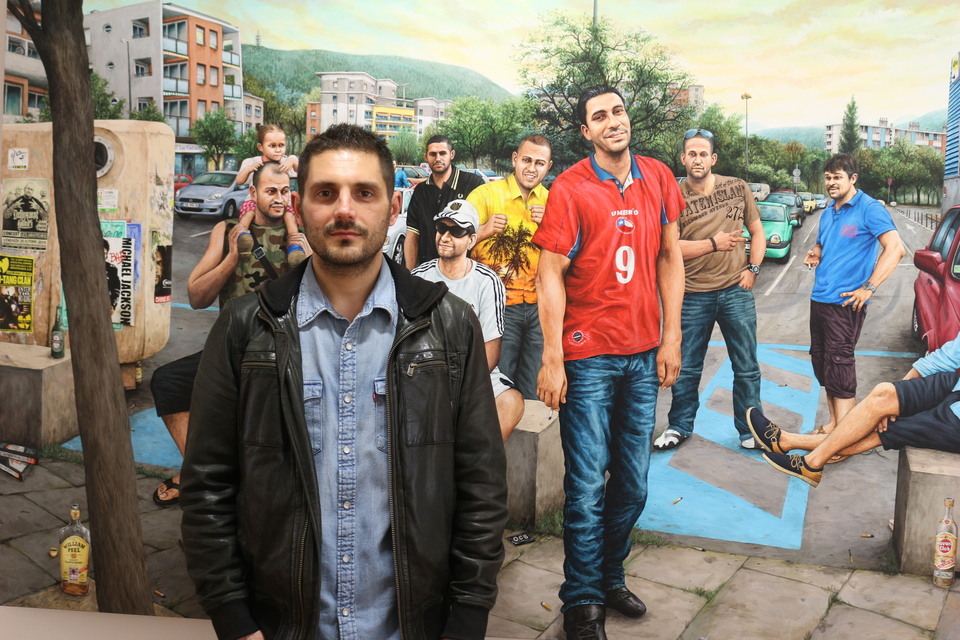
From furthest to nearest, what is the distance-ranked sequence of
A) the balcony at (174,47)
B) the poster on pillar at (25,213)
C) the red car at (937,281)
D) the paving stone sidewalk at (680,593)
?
→ the poster on pillar at (25,213) → the balcony at (174,47) → the red car at (937,281) → the paving stone sidewalk at (680,593)

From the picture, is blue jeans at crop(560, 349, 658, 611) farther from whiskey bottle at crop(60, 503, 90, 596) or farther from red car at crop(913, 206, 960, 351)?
whiskey bottle at crop(60, 503, 90, 596)

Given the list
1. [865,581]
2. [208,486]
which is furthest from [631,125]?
[208,486]

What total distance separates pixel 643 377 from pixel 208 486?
6.11 ft

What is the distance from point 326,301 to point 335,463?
369 millimetres

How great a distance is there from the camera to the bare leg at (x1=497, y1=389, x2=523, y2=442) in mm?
3236

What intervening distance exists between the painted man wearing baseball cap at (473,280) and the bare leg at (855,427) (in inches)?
46.2

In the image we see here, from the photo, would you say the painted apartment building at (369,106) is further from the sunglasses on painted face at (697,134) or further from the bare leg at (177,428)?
the bare leg at (177,428)

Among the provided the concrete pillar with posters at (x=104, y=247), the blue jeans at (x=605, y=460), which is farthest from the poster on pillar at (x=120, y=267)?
the blue jeans at (x=605, y=460)

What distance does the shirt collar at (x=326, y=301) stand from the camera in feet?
5.87

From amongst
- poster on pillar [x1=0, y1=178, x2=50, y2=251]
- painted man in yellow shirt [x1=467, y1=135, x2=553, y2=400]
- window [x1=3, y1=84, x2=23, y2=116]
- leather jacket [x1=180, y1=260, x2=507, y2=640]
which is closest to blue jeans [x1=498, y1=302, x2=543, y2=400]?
painted man in yellow shirt [x1=467, y1=135, x2=553, y2=400]

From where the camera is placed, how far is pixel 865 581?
2.92 metres

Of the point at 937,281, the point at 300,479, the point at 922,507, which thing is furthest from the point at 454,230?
the point at 922,507

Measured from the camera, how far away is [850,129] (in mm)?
3211

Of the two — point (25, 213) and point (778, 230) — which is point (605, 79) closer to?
point (778, 230)
